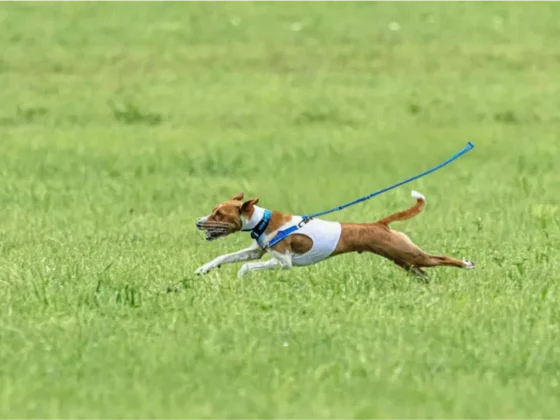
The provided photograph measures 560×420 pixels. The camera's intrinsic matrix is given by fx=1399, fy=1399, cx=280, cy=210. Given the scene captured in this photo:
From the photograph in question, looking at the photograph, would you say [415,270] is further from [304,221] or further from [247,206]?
[247,206]

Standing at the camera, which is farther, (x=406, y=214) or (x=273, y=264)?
(x=406, y=214)

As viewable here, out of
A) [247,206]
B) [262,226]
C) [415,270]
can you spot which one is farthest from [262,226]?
[415,270]

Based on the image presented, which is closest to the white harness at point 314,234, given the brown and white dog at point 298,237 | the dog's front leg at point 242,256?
the brown and white dog at point 298,237

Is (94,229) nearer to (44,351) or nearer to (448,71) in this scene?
(44,351)

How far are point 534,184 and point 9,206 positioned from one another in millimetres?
5917

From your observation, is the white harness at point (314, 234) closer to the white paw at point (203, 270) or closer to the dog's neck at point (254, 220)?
the dog's neck at point (254, 220)

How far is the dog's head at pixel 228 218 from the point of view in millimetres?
8633

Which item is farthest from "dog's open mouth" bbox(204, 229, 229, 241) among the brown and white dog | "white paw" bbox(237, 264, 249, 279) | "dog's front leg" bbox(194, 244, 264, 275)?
"white paw" bbox(237, 264, 249, 279)

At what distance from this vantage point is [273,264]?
29.1 ft

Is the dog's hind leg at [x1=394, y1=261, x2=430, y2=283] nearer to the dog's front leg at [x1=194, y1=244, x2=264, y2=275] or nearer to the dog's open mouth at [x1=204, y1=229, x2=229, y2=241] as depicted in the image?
the dog's front leg at [x1=194, y1=244, x2=264, y2=275]

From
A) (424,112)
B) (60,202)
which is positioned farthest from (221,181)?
(424,112)

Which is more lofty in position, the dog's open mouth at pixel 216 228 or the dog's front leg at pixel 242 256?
the dog's open mouth at pixel 216 228

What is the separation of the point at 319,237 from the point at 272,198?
23.8 feet

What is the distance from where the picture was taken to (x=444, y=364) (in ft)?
21.7
